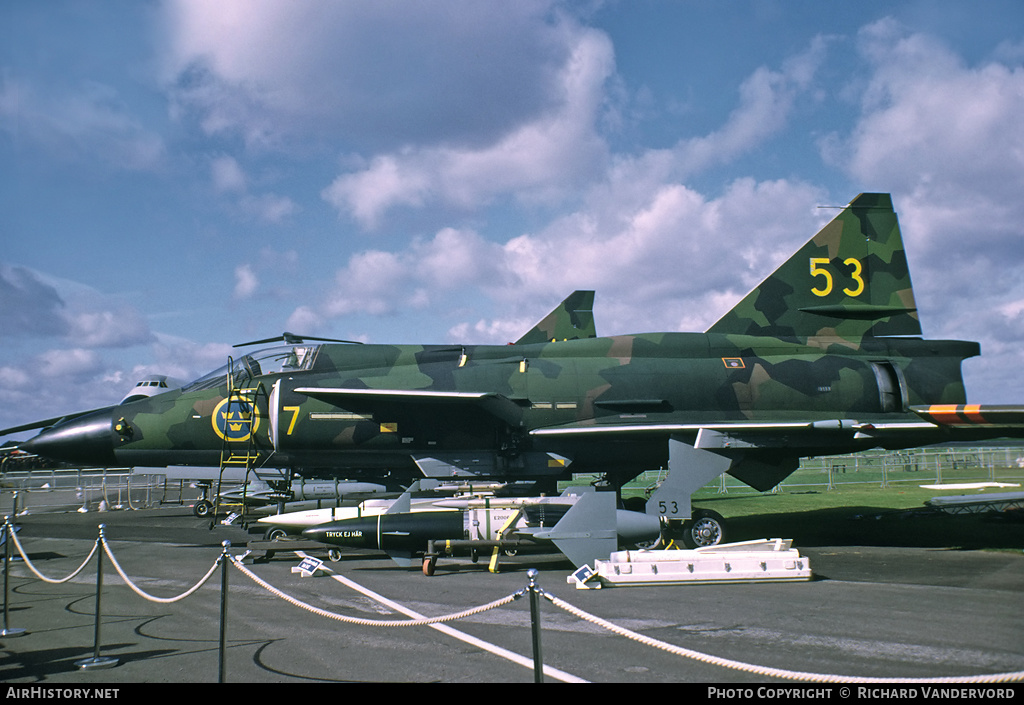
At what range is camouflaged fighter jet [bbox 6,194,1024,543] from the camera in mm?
12602

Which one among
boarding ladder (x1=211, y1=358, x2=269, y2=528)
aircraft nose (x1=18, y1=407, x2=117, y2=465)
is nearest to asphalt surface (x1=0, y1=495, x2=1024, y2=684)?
boarding ladder (x1=211, y1=358, x2=269, y2=528)

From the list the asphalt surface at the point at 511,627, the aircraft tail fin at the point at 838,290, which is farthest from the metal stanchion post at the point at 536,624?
the aircraft tail fin at the point at 838,290

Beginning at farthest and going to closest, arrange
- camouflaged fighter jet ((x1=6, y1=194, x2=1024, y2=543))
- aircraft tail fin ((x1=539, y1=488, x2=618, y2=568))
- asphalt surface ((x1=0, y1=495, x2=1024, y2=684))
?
camouflaged fighter jet ((x1=6, y1=194, x2=1024, y2=543)) → aircraft tail fin ((x1=539, y1=488, x2=618, y2=568)) → asphalt surface ((x1=0, y1=495, x2=1024, y2=684))

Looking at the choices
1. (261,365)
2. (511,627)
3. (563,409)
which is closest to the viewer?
(511,627)

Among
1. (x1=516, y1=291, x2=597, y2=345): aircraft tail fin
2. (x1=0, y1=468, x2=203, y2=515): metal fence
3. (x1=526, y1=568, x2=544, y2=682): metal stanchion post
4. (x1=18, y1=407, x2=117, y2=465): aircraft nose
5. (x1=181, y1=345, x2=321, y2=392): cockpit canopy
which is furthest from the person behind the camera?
(x1=0, y1=468, x2=203, y2=515): metal fence

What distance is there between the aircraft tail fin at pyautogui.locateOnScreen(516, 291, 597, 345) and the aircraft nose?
13.1 m

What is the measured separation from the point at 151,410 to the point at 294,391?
118 inches

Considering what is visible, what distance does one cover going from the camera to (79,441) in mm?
12797

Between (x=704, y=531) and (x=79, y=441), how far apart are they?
38.4 ft

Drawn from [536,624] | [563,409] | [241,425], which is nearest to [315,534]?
[241,425]

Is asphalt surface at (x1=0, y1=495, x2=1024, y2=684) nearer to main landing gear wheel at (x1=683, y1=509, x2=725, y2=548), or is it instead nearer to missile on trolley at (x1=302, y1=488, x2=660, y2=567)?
missile on trolley at (x1=302, y1=488, x2=660, y2=567)

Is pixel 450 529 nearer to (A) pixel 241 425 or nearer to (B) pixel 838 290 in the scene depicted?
(A) pixel 241 425

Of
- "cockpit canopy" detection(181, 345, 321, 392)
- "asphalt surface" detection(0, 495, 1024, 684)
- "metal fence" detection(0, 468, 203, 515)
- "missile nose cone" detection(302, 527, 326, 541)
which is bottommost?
"asphalt surface" detection(0, 495, 1024, 684)

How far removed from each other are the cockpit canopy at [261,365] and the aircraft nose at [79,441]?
1.62 metres
